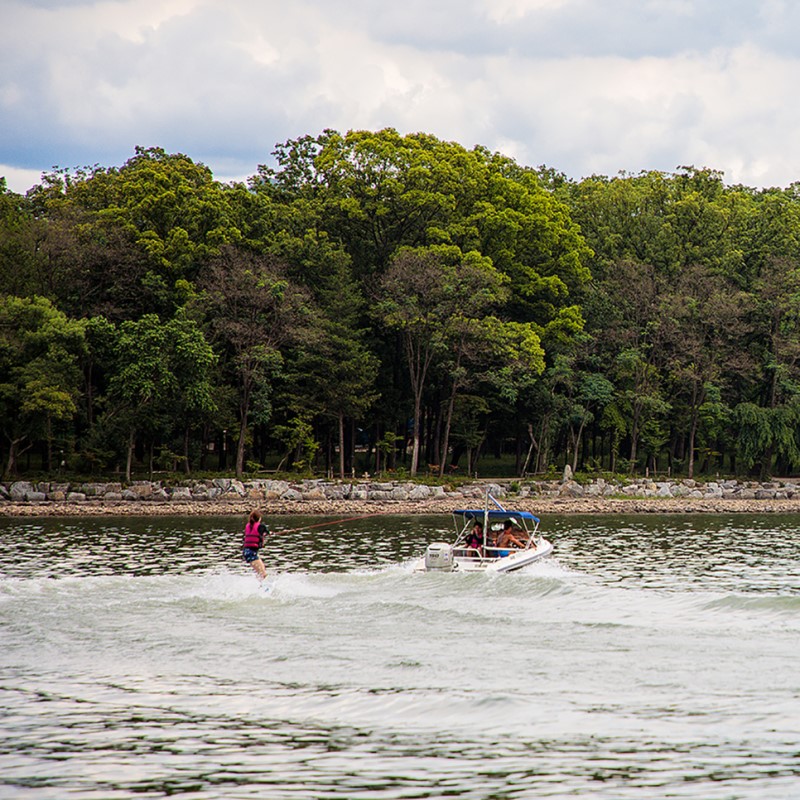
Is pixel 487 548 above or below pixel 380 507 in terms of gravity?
above

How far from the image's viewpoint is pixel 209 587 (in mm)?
24219

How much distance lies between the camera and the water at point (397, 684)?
12422 millimetres

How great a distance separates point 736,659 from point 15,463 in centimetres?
4072

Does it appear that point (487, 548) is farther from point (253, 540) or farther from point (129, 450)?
point (129, 450)

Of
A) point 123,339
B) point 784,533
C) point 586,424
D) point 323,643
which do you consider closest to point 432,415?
point 586,424

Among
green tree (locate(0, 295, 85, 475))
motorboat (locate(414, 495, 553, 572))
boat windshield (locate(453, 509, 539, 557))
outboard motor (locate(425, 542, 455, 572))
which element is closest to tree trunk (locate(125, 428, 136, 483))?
green tree (locate(0, 295, 85, 475))

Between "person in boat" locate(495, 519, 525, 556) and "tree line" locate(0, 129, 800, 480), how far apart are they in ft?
75.5

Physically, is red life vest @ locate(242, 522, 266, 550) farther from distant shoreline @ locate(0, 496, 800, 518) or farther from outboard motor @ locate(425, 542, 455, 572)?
distant shoreline @ locate(0, 496, 800, 518)

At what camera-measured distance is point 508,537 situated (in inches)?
1212

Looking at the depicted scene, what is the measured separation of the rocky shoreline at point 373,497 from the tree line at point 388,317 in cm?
247

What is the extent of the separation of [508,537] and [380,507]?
782 inches

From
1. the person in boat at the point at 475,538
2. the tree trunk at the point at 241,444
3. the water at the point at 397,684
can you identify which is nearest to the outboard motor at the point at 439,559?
the water at the point at 397,684

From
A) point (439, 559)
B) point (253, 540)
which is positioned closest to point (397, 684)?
point (253, 540)

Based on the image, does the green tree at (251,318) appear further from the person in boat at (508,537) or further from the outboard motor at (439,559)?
the outboard motor at (439,559)
